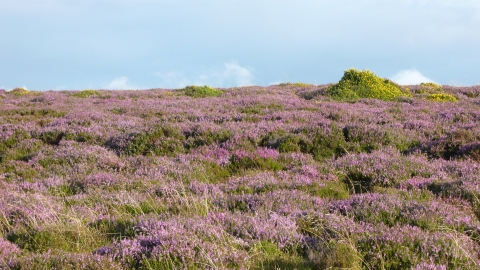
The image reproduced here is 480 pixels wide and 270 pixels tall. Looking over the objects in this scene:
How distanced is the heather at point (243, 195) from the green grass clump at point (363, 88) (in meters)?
7.42

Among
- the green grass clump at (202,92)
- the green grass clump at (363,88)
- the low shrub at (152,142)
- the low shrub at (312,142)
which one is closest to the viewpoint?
the low shrub at (312,142)

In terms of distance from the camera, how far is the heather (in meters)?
4.41

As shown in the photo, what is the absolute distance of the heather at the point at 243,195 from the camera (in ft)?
14.5

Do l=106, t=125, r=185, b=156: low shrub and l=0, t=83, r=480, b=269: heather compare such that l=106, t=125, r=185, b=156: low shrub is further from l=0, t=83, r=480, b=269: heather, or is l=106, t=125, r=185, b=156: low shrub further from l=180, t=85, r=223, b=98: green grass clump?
l=180, t=85, r=223, b=98: green grass clump

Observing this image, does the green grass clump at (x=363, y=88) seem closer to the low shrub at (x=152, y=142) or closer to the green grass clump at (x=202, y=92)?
the green grass clump at (x=202, y=92)

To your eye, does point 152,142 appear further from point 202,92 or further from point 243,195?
point 202,92

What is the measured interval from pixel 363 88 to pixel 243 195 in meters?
17.3

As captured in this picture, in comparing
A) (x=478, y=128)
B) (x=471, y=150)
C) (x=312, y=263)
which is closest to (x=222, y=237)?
(x=312, y=263)

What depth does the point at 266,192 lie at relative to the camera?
6984mm

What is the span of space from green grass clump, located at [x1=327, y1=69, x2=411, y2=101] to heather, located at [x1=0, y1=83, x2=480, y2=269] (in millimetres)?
7421

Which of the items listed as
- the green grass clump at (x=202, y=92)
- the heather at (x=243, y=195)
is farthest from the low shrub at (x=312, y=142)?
the green grass clump at (x=202, y=92)

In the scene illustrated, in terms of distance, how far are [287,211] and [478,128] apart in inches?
317

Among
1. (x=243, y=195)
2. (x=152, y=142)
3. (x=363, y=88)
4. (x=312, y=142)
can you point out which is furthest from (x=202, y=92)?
(x=243, y=195)

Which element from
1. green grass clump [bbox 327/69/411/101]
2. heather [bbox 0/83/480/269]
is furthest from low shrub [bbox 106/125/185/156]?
green grass clump [bbox 327/69/411/101]
